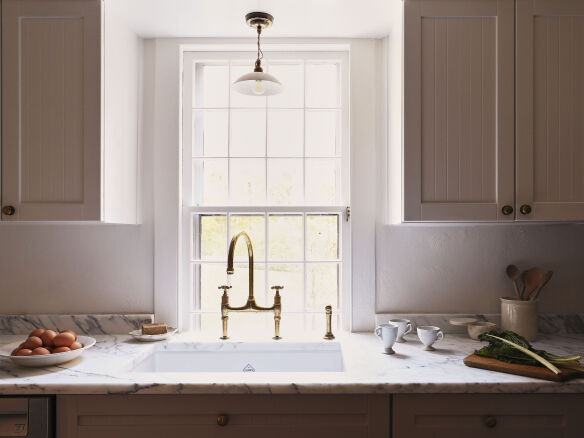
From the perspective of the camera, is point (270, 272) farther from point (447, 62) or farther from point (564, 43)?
point (564, 43)

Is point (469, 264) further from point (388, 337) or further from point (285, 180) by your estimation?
point (285, 180)

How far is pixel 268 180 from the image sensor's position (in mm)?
2283

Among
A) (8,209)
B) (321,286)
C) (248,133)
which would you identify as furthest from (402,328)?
(8,209)

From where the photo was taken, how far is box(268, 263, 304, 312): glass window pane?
2.27 meters

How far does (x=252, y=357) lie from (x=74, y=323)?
2.92 ft

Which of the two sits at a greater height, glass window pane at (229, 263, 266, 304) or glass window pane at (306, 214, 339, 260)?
glass window pane at (306, 214, 339, 260)

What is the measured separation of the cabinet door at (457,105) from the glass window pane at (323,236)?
0.58 m

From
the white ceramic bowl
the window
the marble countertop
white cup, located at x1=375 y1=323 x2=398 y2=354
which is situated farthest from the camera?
the window

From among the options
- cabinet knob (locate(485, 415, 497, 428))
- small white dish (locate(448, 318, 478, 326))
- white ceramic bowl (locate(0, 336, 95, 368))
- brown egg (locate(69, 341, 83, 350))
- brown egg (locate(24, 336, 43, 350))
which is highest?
brown egg (locate(24, 336, 43, 350))

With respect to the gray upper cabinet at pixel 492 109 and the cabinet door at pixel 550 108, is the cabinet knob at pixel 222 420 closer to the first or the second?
the gray upper cabinet at pixel 492 109

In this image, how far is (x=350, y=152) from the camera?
2.19 m

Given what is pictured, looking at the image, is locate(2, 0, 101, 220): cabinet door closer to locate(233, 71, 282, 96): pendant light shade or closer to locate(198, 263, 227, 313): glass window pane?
locate(233, 71, 282, 96): pendant light shade

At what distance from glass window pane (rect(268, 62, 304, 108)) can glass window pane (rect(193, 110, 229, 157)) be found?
0.88 ft

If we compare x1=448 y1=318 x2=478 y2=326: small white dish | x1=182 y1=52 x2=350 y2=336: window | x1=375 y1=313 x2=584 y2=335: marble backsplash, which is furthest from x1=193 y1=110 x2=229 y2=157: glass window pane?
x1=448 y1=318 x2=478 y2=326: small white dish
